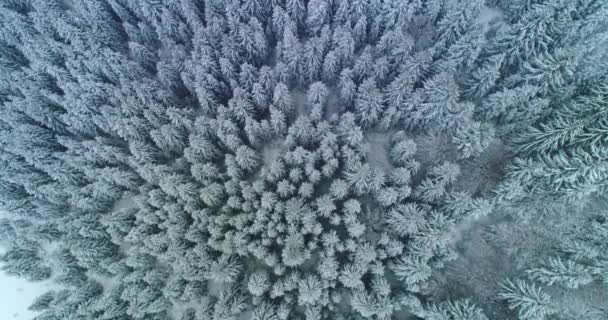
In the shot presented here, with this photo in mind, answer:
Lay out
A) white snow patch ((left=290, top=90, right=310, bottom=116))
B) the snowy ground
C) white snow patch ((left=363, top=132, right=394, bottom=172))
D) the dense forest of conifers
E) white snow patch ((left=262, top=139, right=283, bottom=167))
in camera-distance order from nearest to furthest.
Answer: the dense forest of conifers
the snowy ground
white snow patch ((left=363, top=132, right=394, bottom=172))
white snow patch ((left=262, top=139, right=283, bottom=167))
white snow patch ((left=290, top=90, right=310, bottom=116))

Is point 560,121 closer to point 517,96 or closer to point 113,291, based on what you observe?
point 517,96

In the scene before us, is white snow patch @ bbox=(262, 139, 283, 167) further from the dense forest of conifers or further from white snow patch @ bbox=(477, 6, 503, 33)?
white snow patch @ bbox=(477, 6, 503, 33)

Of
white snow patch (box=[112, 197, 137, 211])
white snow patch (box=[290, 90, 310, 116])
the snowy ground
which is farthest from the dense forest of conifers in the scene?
the snowy ground

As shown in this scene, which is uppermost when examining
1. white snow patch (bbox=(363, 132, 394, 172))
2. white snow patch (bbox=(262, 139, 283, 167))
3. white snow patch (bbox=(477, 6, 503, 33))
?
white snow patch (bbox=(477, 6, 503, 33))

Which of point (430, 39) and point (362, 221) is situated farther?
point (430, 39)

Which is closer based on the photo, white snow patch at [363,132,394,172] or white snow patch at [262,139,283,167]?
white snow patch at [363,132,394,172]

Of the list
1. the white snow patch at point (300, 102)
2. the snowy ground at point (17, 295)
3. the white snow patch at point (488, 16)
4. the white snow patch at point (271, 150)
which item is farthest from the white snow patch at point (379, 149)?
the snowy ground at point (17, 295)

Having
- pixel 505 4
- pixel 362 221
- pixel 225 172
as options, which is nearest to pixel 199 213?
pixel 225 172

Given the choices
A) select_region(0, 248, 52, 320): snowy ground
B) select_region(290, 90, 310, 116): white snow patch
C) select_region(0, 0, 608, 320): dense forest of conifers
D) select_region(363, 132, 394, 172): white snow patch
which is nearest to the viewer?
select_region(0, 0, 608, 320): dense forest of conifers

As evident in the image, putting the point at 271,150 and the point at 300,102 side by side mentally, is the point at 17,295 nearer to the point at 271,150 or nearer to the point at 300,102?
the point at 271,150
